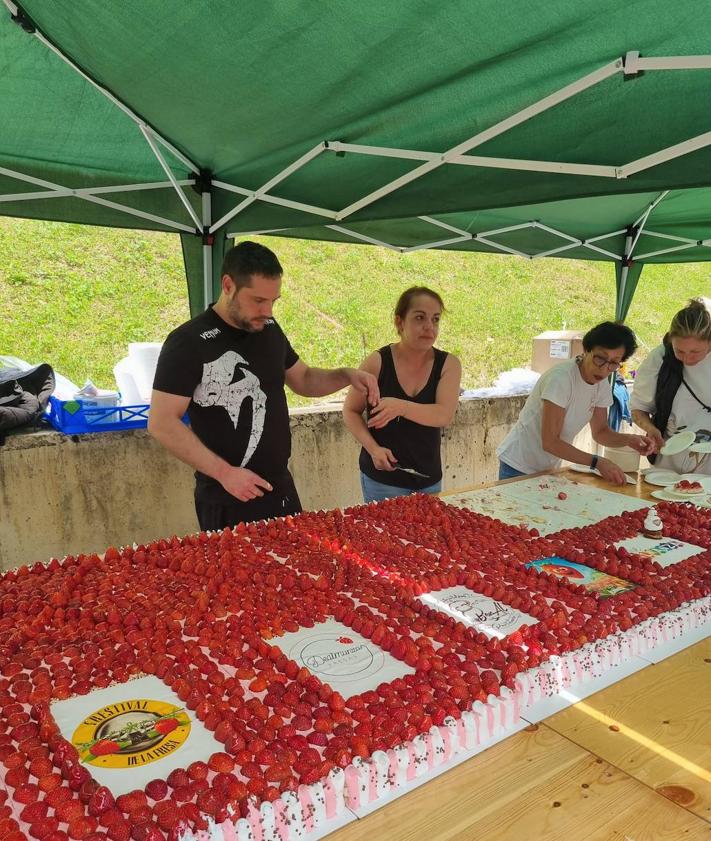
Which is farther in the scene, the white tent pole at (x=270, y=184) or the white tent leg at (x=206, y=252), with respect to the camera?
the white tent leg at (x=206, y=252)

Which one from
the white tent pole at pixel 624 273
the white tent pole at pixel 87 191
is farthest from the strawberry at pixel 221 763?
the white tent pole at pixel 624 273

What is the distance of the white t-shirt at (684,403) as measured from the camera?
3.36 m

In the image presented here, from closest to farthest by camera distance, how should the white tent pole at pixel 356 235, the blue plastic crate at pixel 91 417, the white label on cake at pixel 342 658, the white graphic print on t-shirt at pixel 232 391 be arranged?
the white label on cake at pixel 342 658 → the white graphic print on t-shirt at pixel 232 391 → the blue plastic crate at pixel 91 417 → the white tent pole at pixel 356 235

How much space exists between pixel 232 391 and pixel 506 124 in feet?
4.88

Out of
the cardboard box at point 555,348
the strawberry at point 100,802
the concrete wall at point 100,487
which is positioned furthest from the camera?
the cardboard box at point 555,348

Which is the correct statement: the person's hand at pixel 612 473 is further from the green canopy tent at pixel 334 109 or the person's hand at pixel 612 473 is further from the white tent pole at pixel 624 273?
the white tent pole at pixel 624 273

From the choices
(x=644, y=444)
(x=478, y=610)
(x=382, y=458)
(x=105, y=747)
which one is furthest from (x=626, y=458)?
(x=105, y=747)

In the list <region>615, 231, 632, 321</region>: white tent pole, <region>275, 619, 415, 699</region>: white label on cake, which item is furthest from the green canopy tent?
<region>615, 231, 632, 321</region>: white tent pole

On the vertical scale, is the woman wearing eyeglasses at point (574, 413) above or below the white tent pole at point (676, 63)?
below

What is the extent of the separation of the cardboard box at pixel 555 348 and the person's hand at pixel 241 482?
530 centimetres

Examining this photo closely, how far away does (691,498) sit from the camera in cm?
296

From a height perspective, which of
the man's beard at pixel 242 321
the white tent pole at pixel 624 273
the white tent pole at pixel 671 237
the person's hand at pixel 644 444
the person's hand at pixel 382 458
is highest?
the white tent pole at pixel 671 237

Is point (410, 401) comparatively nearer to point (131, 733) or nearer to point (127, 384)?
point (131, 733)

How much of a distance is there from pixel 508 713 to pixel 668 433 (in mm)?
2689
